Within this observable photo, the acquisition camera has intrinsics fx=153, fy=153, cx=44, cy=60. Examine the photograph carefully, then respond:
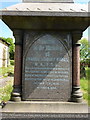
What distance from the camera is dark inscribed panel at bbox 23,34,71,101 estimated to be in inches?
171

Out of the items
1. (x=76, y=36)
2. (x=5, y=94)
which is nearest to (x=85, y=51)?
(x=5, y=94)

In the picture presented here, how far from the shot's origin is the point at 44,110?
4.08 meters

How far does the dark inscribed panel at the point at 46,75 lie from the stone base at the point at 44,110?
238mm

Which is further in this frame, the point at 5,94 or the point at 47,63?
the point at 5,94

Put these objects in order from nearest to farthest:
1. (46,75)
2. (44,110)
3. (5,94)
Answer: (44,110) < (46,75) < (5,94)

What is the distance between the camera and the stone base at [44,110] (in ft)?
12.8

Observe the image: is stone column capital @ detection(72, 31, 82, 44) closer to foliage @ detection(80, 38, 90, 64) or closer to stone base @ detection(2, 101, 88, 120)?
stone base @ detection(2, 101, 88, 120)

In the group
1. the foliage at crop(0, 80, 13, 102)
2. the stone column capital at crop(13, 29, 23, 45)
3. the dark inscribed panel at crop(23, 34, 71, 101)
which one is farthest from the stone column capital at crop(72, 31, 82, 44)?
the foliage at crop(0, 80, 13, 102)

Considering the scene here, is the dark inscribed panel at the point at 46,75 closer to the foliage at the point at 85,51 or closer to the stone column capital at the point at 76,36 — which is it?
the stone column capital at the point at 76,36

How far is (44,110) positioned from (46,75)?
95 cm

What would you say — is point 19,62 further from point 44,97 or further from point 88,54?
point 88,54

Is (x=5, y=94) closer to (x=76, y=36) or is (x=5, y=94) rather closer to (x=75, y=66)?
(x=75, y=66)

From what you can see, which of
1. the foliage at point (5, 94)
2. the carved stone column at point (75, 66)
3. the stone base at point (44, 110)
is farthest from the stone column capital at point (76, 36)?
the foliage at point (5, 94)

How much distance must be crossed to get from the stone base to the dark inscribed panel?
238 millimetres
